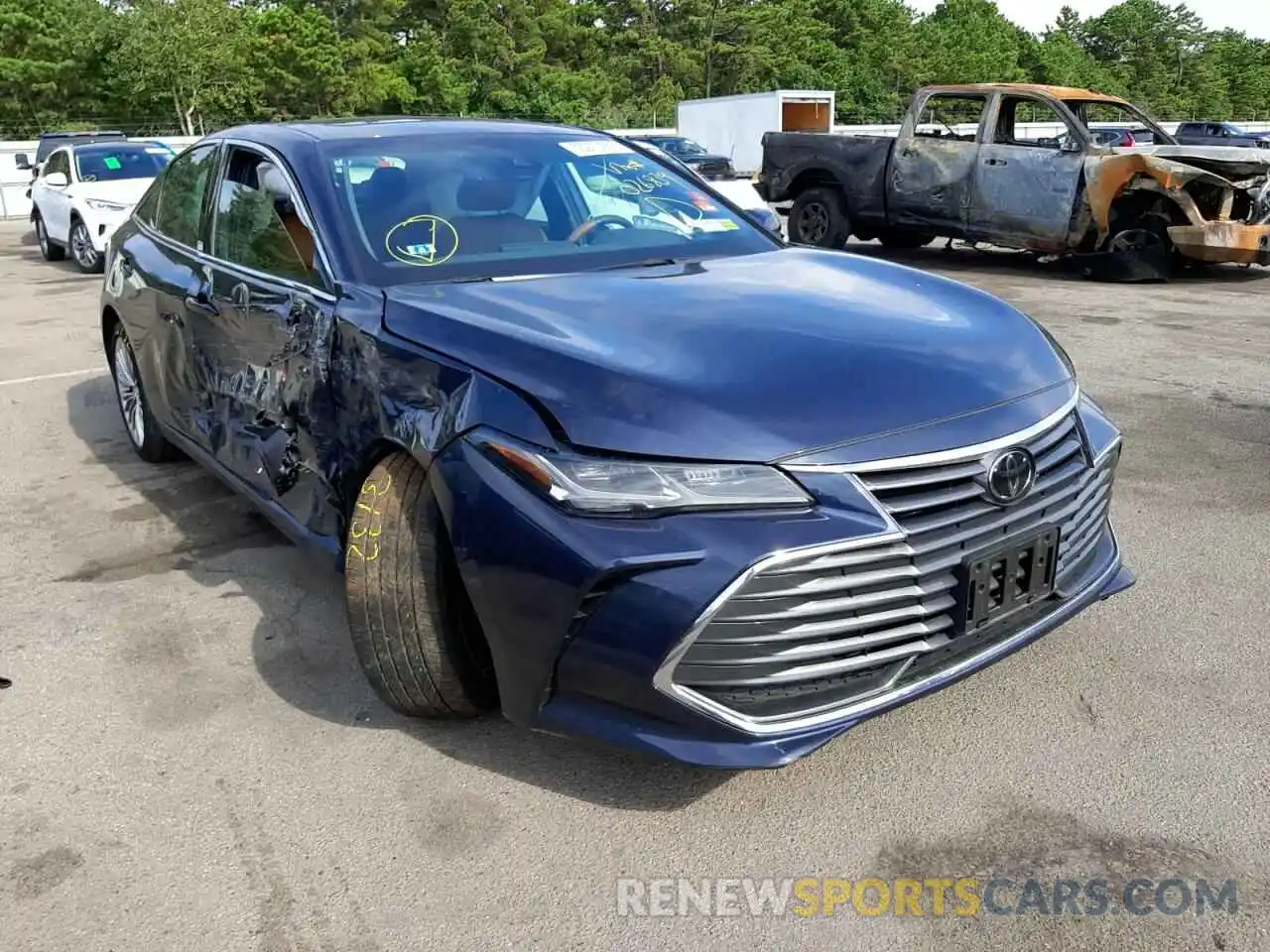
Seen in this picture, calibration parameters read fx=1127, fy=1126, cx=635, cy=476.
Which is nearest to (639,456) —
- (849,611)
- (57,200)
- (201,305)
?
(849,611)

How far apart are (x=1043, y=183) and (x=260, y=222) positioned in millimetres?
9131

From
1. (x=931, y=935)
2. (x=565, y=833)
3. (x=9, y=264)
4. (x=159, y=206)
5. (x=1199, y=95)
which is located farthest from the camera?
(x=1199, y=95)

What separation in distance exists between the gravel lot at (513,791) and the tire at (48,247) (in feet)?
43.3

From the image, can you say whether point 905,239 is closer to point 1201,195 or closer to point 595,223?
point 1201,195

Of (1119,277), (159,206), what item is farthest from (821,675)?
(1119,277)

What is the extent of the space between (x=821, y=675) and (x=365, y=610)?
1212 millimetres

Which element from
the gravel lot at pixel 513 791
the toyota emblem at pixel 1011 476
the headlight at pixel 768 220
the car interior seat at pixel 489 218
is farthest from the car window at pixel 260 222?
the toyota emblem at pixel 1011 476

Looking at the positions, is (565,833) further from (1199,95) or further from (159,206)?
(1199,95)

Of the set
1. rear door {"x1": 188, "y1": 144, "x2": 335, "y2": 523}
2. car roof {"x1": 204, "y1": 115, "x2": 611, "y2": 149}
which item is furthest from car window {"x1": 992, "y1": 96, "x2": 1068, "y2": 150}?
rear door {"x1": 188, "y1": 144, "x2": 335, "y2": 523}

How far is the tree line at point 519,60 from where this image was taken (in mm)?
49594

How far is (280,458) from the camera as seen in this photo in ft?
11.7

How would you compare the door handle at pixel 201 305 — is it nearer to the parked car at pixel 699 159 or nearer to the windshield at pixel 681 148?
the parked car at pixel 699 159

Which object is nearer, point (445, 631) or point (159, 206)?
point (445, 631)

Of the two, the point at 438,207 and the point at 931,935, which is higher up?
the point at 438,207
